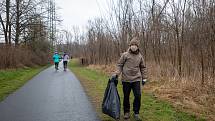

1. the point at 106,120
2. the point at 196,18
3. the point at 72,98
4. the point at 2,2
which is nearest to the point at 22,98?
the point at 72,98

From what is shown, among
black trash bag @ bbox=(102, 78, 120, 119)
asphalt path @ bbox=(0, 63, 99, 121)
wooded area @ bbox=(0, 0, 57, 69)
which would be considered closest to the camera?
black trash bag @ bbox=(102, 78, 120, 119)

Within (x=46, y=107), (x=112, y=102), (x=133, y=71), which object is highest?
(x=133, y=71)

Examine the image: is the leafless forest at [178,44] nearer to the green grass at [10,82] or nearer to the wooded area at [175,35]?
the wooded area at [175,35]

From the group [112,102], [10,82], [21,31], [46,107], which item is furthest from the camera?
[21,31]

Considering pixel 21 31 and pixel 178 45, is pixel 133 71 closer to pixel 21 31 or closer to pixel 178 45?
pixel 178 45

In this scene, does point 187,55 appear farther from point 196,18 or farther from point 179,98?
point 179,98

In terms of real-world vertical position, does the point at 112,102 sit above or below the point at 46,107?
above

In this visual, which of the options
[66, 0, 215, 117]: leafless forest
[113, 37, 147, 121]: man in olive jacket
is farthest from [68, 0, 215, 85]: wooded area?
[113, 37, 147, 121]: man in olive jacket

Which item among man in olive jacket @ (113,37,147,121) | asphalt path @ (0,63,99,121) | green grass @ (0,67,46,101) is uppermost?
man in olive jacket @ (113,37,147,121)

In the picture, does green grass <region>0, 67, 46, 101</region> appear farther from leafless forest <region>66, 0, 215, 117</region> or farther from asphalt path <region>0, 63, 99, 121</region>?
leafless forest <region>66, 0, 215, 117</region>

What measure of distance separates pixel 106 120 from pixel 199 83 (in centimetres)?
460

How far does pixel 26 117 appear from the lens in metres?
7.53

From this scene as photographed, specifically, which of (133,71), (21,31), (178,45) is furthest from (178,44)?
(21,31)

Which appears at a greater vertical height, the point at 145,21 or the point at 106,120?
the point at 145,21
